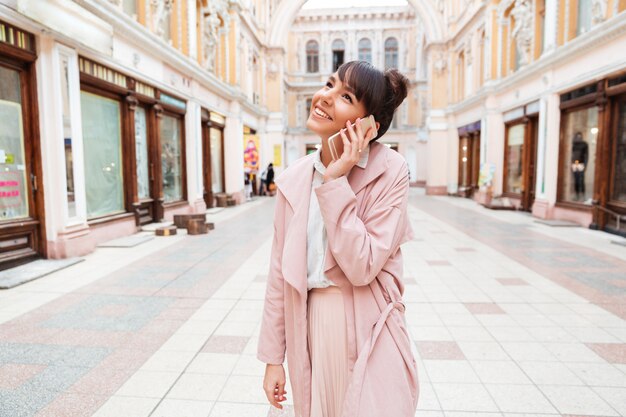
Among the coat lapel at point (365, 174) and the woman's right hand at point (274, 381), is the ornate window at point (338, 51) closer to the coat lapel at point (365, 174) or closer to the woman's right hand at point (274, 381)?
the coat lapel at point (365, 174)

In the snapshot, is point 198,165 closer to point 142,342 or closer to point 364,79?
point 142,342

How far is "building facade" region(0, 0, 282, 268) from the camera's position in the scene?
6.45m

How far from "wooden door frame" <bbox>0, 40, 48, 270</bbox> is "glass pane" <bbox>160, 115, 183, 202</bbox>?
4991 millimetres

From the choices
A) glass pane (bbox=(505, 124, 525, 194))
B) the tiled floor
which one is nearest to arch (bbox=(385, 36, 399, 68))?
glass pane (bbox=(505, 124, 525, 194))

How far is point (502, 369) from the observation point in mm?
3223

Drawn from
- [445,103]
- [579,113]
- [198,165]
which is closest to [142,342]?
[198,165]

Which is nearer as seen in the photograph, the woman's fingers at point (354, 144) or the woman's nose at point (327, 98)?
the woman's fingers at point (354, 144)

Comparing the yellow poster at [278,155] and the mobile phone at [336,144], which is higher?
the yellow poster at [278,155]

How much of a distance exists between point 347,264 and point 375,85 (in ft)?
1.82

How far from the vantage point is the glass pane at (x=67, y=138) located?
23.0 ft

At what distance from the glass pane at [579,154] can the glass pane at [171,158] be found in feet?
36.2

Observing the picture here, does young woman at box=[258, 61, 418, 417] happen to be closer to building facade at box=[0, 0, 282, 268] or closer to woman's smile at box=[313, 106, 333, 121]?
woman's smile at box=[313, 106, 333, 121]

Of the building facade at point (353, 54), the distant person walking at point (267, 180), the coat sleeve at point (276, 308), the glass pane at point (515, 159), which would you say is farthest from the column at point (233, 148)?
the coat sleeve at point (276, 308)

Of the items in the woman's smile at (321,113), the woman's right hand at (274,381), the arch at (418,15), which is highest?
the arch at (418,15)
